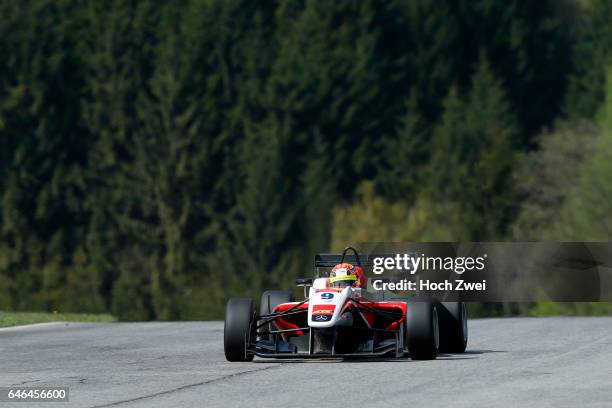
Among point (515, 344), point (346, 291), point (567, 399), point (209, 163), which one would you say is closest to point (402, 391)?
point (567, 399)

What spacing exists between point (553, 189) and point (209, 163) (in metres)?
19.4

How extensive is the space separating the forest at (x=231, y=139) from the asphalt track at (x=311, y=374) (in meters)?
58.5

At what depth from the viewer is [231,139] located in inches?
3728

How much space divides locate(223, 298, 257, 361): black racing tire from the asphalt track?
0.34 metres

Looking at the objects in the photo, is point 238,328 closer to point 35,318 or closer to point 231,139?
point 35,318

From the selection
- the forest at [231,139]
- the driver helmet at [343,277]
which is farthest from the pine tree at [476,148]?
the driver helmet at [343,277]

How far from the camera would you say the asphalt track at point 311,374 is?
1694 cm

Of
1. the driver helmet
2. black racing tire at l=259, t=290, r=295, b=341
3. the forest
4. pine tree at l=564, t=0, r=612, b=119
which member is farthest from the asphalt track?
pine tree at l=564, t=0, r=612, b=119

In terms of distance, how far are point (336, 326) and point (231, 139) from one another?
73787 millimetres

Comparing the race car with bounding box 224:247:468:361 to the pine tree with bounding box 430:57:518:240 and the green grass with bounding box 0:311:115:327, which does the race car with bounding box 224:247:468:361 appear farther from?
the pine tree with bounding box 430:57:518:240

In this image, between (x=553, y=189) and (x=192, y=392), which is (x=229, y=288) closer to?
(x=553, y=189)

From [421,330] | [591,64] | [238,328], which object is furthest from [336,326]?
[591,64]

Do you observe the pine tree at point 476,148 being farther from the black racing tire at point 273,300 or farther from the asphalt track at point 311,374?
the black racing tire at point 273,300

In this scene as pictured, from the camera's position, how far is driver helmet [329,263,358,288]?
74.6ft
